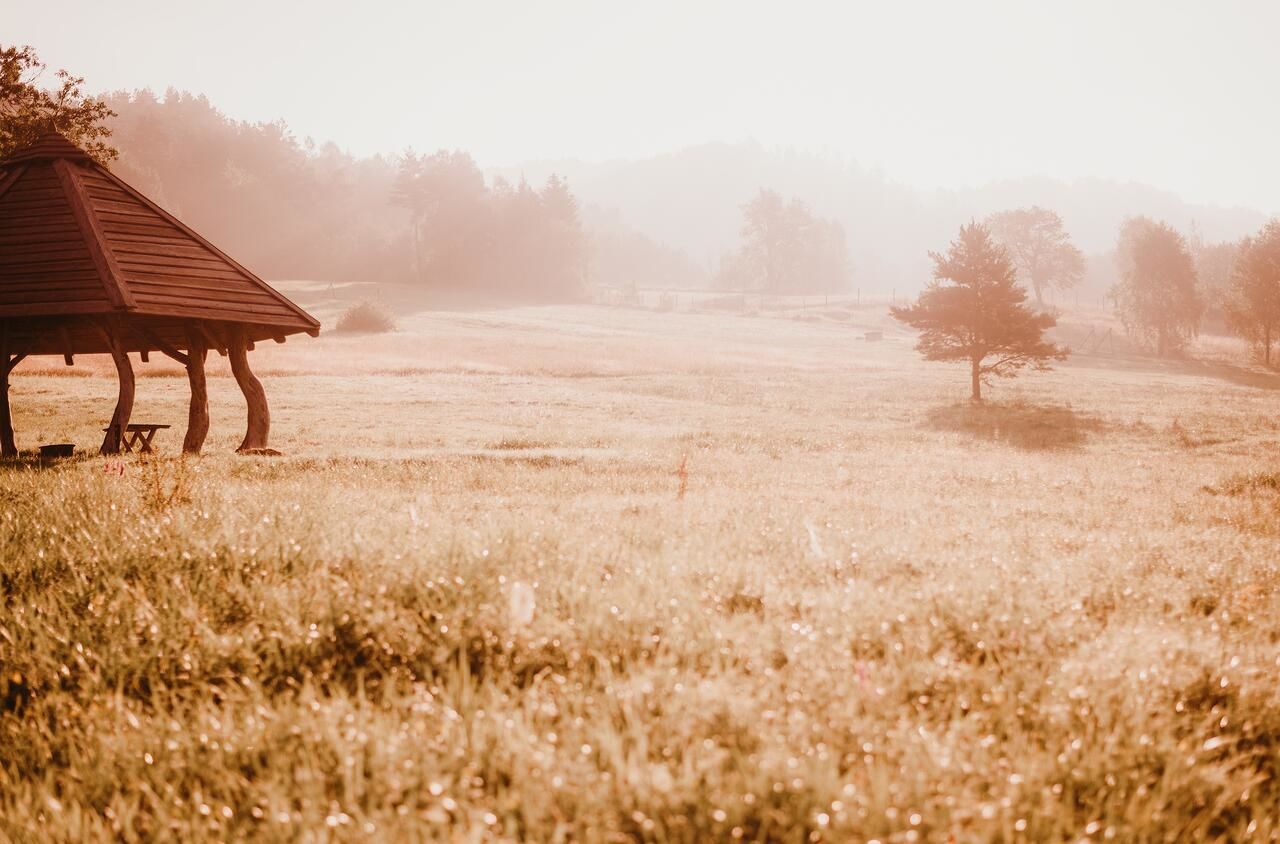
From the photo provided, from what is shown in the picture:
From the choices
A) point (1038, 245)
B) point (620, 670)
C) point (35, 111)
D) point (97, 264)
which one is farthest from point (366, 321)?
point (1038, 245)

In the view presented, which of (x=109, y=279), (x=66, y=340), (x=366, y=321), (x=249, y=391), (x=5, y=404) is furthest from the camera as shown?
(x=366, y=321)

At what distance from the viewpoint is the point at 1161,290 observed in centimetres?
6956

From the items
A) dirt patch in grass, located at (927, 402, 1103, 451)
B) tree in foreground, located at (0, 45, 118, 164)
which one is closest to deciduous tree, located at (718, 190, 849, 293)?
dirt patch in grass, located at (927, 402, 1103, 451)

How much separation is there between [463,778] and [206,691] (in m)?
2.06

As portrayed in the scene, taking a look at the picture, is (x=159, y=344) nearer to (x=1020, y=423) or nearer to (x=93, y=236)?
(x=93, y=236)

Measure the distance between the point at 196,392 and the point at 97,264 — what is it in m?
3.86

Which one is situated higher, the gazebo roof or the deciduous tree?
the deciduous tree

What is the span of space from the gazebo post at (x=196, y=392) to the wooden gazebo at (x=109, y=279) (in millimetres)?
29

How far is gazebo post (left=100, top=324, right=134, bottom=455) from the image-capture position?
15.1 metres

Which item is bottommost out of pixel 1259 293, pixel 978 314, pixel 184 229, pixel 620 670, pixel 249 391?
pixel 620 670

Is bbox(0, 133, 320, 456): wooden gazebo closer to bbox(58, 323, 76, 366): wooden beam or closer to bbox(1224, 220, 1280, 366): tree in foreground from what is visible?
bbox(58, 323, 76, 366): wooden beam

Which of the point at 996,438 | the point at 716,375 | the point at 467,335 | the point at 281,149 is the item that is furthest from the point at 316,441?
the point at 281,149

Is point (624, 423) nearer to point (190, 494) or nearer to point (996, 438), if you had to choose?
point (996, 438)

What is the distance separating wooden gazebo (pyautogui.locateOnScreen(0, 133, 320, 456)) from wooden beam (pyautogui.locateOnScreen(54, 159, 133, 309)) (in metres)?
0.02
